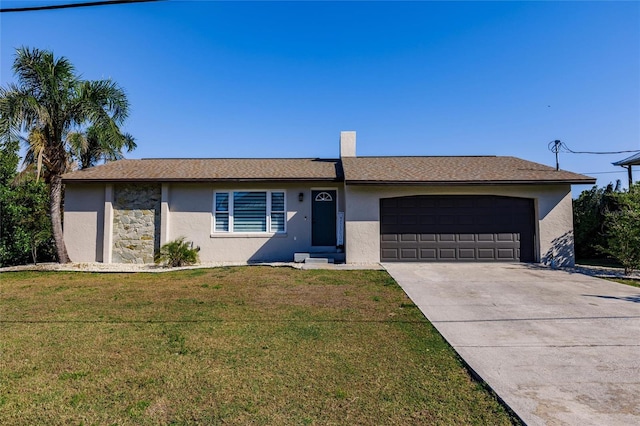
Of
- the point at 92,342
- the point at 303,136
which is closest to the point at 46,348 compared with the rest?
the point at 92,342

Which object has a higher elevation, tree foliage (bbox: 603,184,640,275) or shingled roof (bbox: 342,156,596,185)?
shingled roof (bbox: 342,156,596,185)

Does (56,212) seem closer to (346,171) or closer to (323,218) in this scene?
(323,218)

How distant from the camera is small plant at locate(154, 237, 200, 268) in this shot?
10875 millimetres

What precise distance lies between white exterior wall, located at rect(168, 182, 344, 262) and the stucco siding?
253 cm

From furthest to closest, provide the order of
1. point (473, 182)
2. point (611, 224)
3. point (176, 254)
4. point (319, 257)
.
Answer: point (319, 257), point (176, 254), point (473, 182), point (611, 224)

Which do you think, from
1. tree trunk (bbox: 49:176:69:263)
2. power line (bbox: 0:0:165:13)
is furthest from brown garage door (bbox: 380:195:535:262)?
tree trunk (bbox: 49:176:69:263)

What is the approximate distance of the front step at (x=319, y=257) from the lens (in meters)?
11.0

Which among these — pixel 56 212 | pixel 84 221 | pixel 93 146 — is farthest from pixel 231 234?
pixel 93 146

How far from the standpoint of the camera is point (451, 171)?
11.9 m

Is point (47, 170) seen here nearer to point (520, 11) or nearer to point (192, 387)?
point (192, 387)

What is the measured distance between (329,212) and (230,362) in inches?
341

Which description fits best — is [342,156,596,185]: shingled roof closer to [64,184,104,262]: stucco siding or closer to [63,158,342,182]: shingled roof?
[63,158,342,182]: shingled roof

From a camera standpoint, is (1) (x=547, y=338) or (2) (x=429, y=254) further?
(2) (x=429, y=254)

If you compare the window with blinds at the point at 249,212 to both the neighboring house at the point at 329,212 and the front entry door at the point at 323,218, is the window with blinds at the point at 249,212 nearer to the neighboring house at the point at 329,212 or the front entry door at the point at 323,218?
the neighboring house at the point at 329,212
